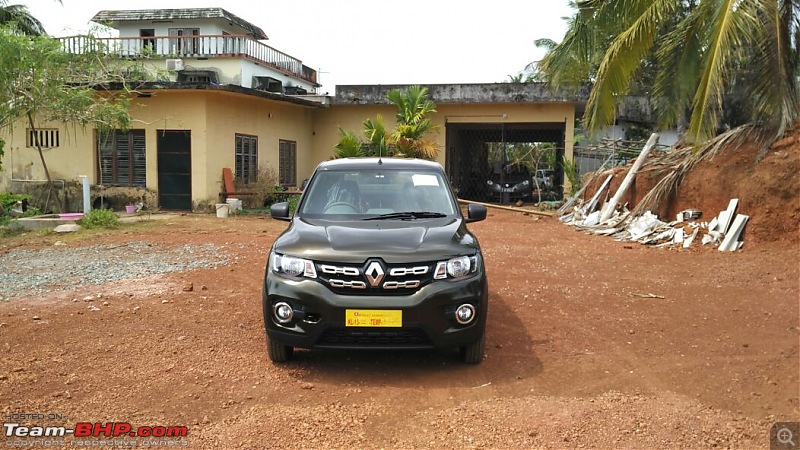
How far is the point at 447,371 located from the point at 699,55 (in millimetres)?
8519

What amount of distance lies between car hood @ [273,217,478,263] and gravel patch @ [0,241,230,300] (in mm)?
3966

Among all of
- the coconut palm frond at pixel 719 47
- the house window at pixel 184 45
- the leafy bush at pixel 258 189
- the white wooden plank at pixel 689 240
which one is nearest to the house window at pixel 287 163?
the leafy bush at pixel 258 189

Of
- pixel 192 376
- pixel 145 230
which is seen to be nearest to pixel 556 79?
pixel 145 230

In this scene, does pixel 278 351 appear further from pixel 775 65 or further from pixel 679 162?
pixel 679 162

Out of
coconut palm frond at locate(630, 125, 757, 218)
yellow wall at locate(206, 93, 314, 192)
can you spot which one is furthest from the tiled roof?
coconut palm frond at locate(630, 125, 757, 218)

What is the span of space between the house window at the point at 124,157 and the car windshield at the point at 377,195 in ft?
42.8

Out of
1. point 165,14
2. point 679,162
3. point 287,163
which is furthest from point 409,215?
point 165,14

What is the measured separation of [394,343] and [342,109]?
18351 millimetres

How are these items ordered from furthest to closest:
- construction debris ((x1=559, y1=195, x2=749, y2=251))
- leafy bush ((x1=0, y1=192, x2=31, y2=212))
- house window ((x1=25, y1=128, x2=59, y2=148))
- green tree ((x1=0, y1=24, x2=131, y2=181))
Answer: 1. house window ((x1=25, y1=128, x2=59, y2=148))
2. leafy bush ((x1=0, y1=192, x2=31, y2=212))
3. green tree ((x1=0, y1=24, x2=131, y2=181))
4. construction debris ((x1=559, y1=195, x2=749, y2=251))

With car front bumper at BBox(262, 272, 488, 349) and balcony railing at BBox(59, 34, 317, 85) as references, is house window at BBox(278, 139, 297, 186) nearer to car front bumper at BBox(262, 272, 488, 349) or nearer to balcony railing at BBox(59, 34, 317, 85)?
balcony railing at BBox(59, 34, 317, 85)

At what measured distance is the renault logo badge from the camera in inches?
171

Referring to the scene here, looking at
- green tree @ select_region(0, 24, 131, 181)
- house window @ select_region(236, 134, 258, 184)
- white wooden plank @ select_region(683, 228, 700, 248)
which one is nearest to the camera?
white wooden plank @ select_region(683, 228, 700, 248)

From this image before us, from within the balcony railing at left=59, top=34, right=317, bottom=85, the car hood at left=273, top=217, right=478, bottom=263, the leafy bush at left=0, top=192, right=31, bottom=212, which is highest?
the balcony railing at left=59, top=34, right=317, bottom=85

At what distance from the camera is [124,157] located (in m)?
17.3
